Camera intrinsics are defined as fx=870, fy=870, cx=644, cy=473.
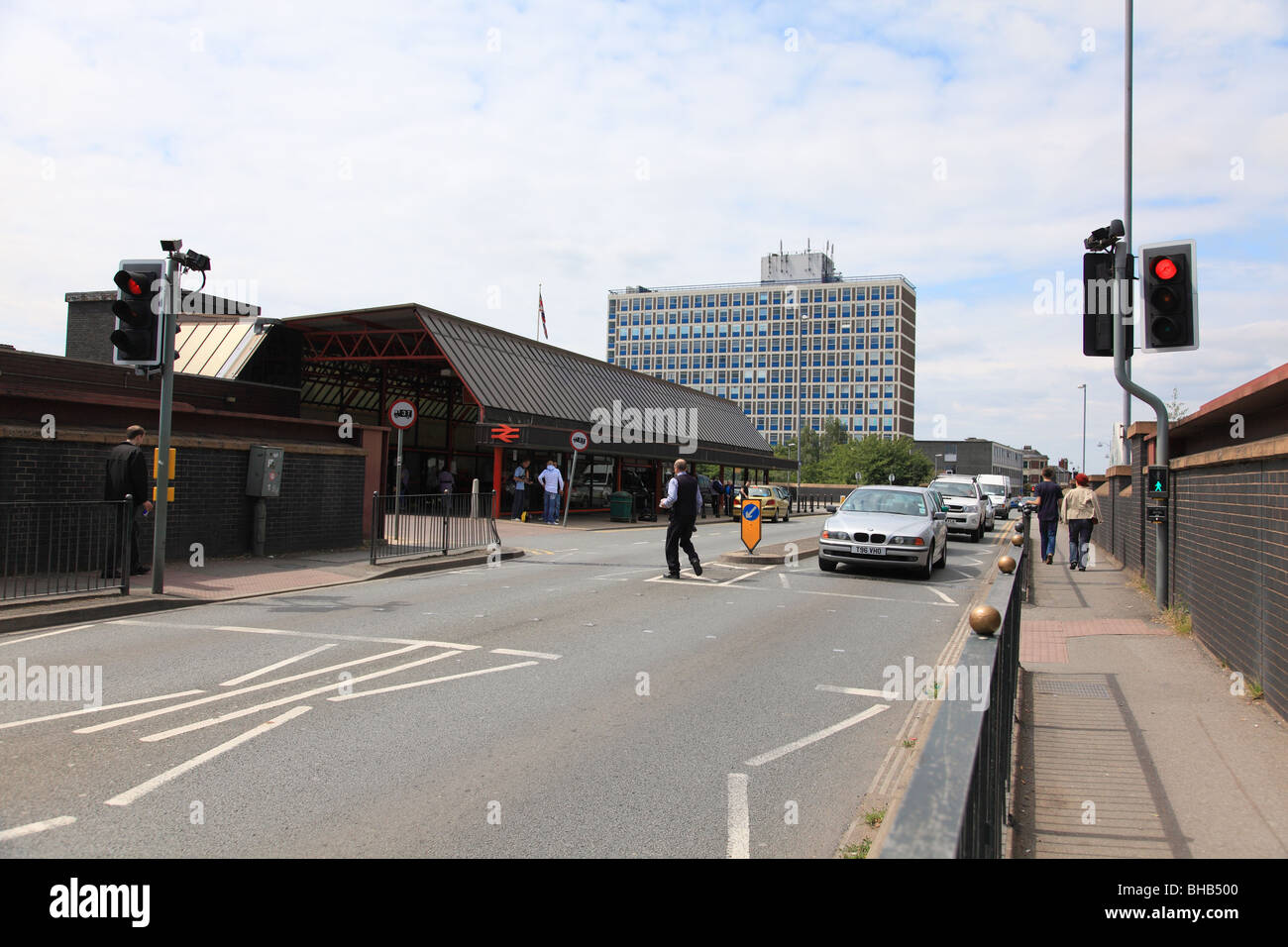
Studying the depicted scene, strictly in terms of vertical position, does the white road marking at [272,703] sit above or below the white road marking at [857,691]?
above

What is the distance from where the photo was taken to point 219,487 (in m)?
13.8

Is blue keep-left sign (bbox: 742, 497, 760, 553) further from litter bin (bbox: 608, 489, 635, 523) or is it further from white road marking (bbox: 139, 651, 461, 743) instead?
litter bin (bbox: 608, 489, 635, 523)

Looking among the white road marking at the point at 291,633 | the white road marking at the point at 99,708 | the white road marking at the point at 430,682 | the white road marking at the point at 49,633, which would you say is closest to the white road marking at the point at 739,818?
the white road marking at the point at 430,682

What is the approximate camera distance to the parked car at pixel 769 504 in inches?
1464

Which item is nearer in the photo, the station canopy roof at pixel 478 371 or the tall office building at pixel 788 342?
the station canopy roof at pixel 478 371

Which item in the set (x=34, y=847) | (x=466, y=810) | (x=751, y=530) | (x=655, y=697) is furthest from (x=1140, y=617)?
(x=34, y=847)

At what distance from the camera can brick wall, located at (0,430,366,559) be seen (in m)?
11.2

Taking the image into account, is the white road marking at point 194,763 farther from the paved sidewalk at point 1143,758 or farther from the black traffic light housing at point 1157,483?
the black traffic light housing at point 1157,483

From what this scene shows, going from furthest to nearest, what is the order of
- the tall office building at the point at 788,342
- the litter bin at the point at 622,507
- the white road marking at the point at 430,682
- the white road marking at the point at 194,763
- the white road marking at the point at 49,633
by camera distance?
the tall office building at the point at 788,342 → the litter bin at the point at 622,507 → the white road marking at the point at 49,633 → the white road marking at the point at 430,682 → the white road marking at the point at 194,763

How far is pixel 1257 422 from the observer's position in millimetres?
9195

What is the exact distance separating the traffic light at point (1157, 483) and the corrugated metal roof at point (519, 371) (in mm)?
21668

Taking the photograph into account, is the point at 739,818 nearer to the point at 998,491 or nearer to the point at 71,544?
the point at 71,544

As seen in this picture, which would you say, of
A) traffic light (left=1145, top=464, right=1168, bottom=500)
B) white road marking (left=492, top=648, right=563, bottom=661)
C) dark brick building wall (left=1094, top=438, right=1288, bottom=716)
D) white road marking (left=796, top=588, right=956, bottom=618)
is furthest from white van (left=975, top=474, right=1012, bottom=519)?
white road marking (left=492, top=648, right=563, bottom=661)

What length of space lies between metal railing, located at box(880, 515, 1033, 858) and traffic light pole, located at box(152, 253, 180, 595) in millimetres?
9527
